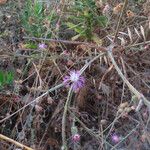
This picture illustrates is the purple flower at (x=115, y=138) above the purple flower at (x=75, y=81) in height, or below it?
below

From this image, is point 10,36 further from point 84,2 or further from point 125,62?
point 125,62

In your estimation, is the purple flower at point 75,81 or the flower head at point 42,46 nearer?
the purple flower at point 75,81

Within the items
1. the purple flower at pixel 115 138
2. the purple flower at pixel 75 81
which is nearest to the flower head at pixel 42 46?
the purple flower at pixel 75 81

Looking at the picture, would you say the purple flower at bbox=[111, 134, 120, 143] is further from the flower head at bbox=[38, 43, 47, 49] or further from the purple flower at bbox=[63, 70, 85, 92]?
the flower head at bbox=[38, 43, 47, 49]

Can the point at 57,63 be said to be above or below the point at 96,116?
above

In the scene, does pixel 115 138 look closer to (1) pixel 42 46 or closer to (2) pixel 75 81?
(2) pixel 75 81

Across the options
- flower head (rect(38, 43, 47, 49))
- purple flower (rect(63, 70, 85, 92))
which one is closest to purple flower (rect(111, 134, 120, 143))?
purple flower (rect(63, 70, 85, 92))

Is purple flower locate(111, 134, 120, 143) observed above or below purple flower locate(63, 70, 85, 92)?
below

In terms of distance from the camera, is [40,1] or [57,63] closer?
[57,63]

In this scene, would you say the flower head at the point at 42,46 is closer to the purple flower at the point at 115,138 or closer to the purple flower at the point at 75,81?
the purple flower at the point at 75,81

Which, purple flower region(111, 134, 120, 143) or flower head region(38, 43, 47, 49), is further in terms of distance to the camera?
flower head region(38, 43, 47, 49)

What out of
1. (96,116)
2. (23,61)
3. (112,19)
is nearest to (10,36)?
(23,61)
